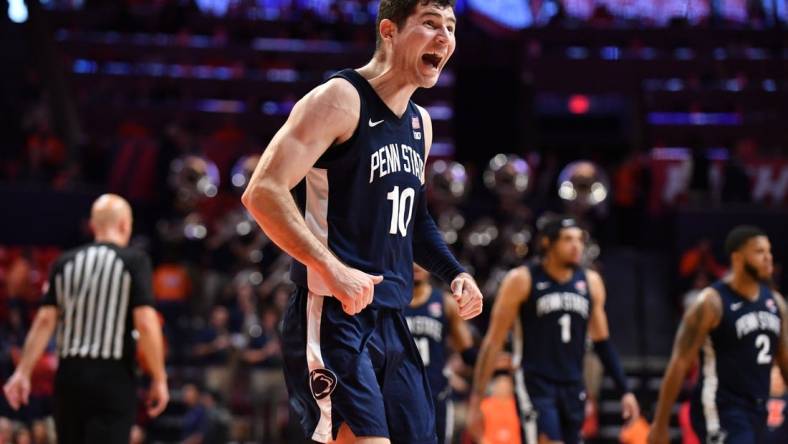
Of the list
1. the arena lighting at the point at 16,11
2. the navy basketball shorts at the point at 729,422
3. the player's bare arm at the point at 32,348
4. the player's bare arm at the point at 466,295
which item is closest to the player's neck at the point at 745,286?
the navy basketball shorts at the point at 729,422

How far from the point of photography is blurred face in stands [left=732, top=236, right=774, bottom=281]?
7.45 meters

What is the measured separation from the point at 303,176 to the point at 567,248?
15.1ft

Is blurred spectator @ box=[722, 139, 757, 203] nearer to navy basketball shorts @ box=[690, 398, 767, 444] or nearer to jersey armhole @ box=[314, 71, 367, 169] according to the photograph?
navy basketball shorts @ box=[690, 398, 767, 444]

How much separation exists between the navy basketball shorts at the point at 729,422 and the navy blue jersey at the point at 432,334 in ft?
6.11

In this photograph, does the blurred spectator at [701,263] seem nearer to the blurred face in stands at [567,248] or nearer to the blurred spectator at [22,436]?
the blurred face in stands at [567,248]

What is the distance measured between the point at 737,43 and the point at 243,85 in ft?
30.3

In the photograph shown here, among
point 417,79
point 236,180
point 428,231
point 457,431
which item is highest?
point 236,180

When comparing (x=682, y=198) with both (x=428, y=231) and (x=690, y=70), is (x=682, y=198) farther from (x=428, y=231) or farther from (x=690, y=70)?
(x=428, y=231)

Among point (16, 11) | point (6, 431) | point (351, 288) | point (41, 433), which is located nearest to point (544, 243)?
point (351, 288)

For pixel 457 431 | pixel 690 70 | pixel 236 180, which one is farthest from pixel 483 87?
pixel 457 431

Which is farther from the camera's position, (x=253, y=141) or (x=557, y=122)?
(x=557, y=122)

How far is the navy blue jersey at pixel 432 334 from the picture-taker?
845 cm

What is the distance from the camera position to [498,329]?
27.4 ft

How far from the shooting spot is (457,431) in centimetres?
1299
